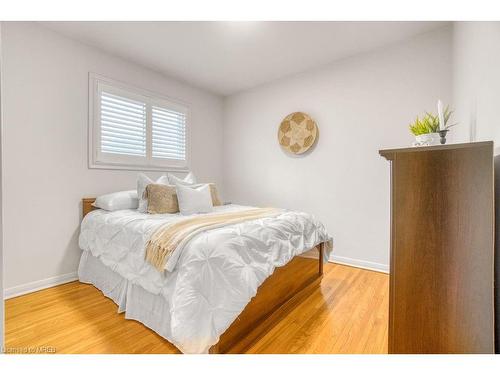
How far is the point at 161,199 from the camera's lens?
2.43 m

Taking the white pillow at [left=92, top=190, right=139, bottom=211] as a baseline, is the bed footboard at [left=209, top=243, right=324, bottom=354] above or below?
below

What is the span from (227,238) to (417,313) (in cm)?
101

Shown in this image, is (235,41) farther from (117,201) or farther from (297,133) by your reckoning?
(117,201)

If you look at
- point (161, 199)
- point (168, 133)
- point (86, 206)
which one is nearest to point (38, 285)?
point (86, 206)

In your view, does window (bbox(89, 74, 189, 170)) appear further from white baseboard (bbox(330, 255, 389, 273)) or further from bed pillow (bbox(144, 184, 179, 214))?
white baseboard (bbox(330, 255, 389, 273))

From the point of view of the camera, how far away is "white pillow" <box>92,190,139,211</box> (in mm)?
2486

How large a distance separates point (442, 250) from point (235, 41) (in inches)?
104

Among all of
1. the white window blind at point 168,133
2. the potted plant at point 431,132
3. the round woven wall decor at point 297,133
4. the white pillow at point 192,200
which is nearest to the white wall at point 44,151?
the white window blind at point 168,133

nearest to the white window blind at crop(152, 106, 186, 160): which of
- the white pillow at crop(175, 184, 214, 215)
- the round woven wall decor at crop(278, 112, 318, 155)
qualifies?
the white pillow at crop(175, 184, 214, 215)

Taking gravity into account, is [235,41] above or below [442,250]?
above

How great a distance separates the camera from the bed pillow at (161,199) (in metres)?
2.40

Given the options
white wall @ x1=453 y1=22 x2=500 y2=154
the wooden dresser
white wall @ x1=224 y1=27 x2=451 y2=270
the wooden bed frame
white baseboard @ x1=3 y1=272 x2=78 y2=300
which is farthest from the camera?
white wall @ x1=224 y1=27 x2=451 y2=270

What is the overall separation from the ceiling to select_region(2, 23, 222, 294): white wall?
30cm
